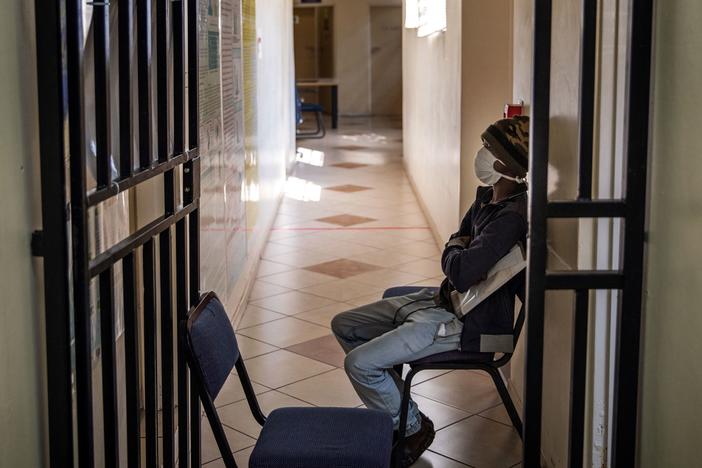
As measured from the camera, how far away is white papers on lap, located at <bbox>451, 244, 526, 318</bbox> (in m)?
2.84

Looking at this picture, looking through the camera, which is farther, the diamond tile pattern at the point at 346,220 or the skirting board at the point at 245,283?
the diamond tile pattern at the point at 346,220

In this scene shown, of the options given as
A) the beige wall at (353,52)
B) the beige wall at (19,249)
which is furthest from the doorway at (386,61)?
the beige wall at (19,249)

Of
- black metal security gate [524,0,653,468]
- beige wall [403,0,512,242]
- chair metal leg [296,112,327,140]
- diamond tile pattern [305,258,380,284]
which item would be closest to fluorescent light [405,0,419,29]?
beige wall [403,0,512,242]

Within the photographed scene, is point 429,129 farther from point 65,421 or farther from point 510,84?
point 65,421

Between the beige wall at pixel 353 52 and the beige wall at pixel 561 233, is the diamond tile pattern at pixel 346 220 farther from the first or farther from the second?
the beige wall at pixel 353 52

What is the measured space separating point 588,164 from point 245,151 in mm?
3492

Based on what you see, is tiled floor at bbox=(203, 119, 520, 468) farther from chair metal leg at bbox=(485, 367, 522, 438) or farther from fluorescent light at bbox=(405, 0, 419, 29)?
fluorescent light at bbox=(405, 0, 419, 29)

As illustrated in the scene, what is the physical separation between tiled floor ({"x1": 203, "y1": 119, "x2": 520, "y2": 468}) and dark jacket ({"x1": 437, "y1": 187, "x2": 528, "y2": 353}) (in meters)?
0.46

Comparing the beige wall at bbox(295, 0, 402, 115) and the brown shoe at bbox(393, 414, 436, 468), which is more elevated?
the beige wall at bbox(295, 0, 402, 115)

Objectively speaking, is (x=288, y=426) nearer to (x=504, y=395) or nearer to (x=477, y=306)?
(x=477, y=306)

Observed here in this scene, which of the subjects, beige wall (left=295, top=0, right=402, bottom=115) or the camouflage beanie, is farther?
beige wall (left=295, top=0, right=402, bottom=115)

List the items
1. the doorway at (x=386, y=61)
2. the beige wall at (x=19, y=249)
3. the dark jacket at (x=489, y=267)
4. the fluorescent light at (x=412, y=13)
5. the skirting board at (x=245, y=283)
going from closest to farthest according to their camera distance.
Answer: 1. the beige wall at (x=19, y=249)
2. the dark jacket at (x=489, y=267)
3. the skirting board at (x=245, y=283)
4. the fluorescent light at (x=412, y=13)
5. the doorway at (x=386, y=61)

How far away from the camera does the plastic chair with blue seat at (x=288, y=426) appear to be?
2242 mm

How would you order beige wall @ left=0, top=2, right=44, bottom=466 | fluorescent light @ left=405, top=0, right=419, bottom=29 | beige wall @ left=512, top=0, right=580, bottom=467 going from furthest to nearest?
fluorescent light @ left=405, top=0, right=419, bottom=29 < beige wall @ left=512, top=0, right=580, bottom=467 < beige wall @ left=0, top=2, right=44, bottom=466
